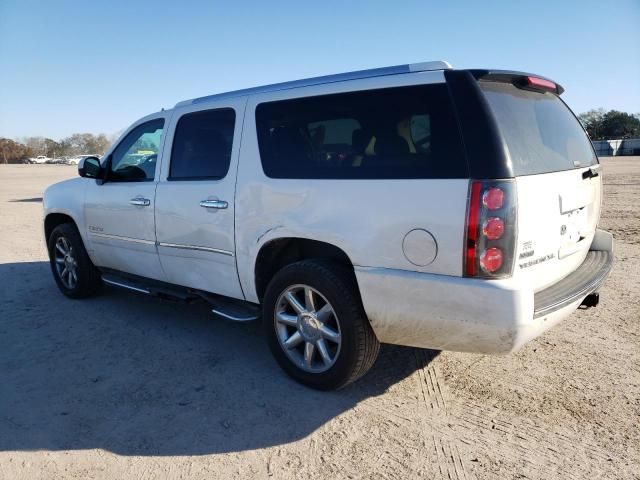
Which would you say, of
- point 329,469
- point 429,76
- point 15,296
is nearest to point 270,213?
point 429,76

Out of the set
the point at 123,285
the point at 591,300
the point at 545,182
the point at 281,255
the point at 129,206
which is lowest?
the point at 123,285

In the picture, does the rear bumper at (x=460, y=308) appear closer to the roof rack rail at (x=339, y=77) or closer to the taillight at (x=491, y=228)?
the taillight at (x=491, y=228)

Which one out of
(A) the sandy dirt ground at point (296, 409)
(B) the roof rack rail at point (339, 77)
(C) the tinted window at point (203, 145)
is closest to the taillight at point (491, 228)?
(B) the roof rack rail at point (339, 77)

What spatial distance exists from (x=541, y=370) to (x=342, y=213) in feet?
6.11

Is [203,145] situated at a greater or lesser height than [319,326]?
greater

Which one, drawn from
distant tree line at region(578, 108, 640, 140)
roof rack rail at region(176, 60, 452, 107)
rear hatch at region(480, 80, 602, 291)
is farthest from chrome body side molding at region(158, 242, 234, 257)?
distant tree line at region(578, 108, 640, 140)

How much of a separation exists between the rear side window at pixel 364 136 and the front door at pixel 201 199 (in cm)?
40

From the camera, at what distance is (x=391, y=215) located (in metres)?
2.75

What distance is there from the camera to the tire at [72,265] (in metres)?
5.30

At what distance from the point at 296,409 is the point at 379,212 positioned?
4.44 ft

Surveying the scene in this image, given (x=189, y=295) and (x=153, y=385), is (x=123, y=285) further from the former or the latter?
(x=153, y=385)

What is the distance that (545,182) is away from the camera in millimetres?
2719

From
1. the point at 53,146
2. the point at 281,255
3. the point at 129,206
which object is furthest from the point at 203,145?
the point at 53,146

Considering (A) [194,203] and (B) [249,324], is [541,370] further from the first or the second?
(A) [194,203]
